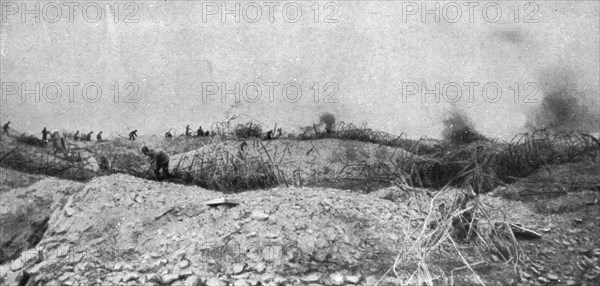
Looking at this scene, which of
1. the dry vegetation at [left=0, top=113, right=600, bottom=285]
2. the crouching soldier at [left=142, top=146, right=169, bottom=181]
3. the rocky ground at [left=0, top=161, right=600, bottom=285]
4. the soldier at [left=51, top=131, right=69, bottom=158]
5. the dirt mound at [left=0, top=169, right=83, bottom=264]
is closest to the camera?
the rocky ground at [left=0, top=161, right=600, bottom=285]

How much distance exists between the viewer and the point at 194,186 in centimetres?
426

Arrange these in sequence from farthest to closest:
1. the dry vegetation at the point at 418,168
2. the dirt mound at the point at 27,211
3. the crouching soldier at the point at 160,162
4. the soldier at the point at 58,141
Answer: the soldier at the point at 58,141, the crouching soldier at the point at 160,162, the dirt mound at the point at 27,211, the dry vegetation at the point at 418,168

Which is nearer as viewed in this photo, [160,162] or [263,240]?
[263,240]

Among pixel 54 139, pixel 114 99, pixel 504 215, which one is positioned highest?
pixel 114 99

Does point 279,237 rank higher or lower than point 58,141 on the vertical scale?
lower

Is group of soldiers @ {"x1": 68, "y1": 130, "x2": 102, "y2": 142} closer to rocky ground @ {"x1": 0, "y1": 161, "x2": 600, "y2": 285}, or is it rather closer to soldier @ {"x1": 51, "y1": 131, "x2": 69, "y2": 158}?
soldier @ {"x1": 51, "y1": 131, "x2": 69, "y2": 158}

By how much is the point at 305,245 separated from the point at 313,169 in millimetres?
2601

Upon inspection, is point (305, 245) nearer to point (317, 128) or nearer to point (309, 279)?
point (309, 279)

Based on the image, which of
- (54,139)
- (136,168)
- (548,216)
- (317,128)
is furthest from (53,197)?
(548,216)

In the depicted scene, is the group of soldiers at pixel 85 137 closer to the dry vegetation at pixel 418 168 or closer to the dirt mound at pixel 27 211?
the dry vegetation at pixel 418 168

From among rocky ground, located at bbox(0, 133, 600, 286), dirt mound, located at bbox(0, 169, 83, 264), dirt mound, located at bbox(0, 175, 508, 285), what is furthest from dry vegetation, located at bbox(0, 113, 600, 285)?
dirt mound, located at bbox(0, 169, 83, 264)

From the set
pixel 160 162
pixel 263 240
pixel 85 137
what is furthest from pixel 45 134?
pixel 263 240

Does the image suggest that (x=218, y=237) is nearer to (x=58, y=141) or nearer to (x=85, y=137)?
(x=85, y=137)

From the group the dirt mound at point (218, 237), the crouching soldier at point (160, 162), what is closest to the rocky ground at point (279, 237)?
the dirt mound at point (218, 237)
